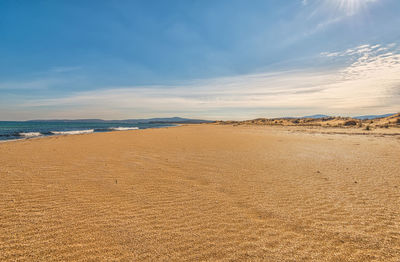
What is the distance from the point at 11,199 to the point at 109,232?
281cm

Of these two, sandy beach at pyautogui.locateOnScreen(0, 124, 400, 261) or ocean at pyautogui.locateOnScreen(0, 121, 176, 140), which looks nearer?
sandy beach at pyautogui.locateOnScreen(0, 124, 400, 261)

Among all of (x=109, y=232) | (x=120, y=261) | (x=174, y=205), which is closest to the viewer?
(x=120, y=261)

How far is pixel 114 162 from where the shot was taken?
25.7 ft

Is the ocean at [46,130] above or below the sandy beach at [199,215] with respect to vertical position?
above

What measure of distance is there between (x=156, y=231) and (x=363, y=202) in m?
4.16

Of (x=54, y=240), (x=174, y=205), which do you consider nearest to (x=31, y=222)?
(x=54, y=240)

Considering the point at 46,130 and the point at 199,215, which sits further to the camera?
the point at 46,130

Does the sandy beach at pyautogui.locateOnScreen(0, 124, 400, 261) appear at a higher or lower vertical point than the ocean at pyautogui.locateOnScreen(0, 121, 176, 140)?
lower

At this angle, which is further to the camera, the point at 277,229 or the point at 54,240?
the point at 277,229

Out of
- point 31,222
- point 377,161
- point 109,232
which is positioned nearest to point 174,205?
point 109,232

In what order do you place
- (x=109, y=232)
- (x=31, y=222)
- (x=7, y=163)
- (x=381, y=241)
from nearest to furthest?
(x=381, y=241) < (x=109, y=232) < (x=31, y=222) < (x=7, y=163)

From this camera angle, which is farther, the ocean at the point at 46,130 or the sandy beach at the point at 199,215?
the ocean at the point at 46,130

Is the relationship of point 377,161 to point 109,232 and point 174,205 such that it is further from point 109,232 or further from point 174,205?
point 109,232

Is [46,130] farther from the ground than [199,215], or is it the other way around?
[46,130]
